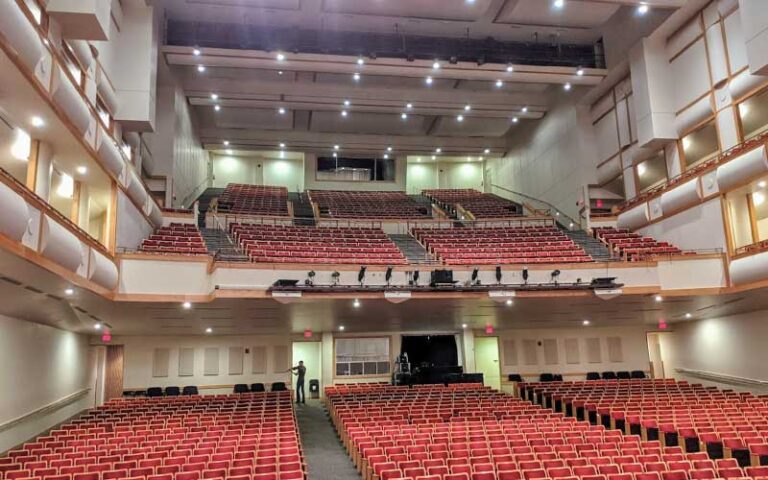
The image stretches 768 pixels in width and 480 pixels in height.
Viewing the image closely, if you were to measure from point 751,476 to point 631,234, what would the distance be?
434 inches

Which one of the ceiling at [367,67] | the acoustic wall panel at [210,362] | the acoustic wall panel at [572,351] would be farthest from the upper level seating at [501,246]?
the acoustic wall panel at [210,362]

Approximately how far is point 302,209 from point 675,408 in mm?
15219

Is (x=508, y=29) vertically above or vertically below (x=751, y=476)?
above

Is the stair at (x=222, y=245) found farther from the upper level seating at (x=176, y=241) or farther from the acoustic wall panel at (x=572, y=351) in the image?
the acoustic wall panel at (x=572, y=351)

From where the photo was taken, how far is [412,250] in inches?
612

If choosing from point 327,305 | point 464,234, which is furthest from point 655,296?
point 327,305

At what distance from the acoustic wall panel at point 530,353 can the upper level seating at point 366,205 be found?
607cm

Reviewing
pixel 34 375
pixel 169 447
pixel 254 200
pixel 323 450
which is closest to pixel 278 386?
pixel 34 375

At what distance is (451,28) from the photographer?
1702 centimetres

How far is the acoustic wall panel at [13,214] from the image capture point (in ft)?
17.7

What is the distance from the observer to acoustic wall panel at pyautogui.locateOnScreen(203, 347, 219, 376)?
1628 cm

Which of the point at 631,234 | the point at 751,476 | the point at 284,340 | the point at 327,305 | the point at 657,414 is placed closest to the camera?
the point at 751,476

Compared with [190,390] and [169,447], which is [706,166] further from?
[190,390]

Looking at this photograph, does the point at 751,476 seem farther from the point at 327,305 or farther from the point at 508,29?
the point at 508,29
